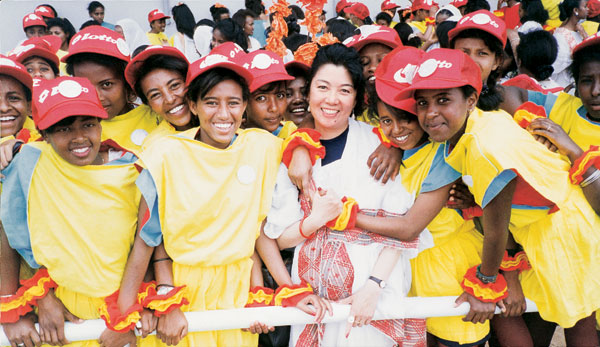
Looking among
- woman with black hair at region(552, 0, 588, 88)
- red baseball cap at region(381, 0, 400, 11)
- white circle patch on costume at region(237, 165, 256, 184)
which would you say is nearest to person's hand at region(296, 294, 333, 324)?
white circle patch on costume at region(237, 165, 256, 184)

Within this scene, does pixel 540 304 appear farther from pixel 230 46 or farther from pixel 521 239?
pixel 230 46

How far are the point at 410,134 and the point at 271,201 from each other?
802 mm

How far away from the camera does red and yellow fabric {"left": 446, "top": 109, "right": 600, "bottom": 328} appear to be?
6.13ft

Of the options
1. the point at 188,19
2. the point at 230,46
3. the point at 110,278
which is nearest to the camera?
the point at 110,278

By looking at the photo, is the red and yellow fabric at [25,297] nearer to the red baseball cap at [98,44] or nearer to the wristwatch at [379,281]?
the red baseball cap at [98,44]

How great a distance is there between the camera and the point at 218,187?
2.01m

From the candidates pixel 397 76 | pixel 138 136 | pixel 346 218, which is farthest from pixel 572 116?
pixel 138 136

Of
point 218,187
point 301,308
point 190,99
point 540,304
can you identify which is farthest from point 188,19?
point 540,304

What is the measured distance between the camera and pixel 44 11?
23.8ft

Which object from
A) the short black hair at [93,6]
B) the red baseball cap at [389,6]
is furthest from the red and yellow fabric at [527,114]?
the short black hair at [93,6]

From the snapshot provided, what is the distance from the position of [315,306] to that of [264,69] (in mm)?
1358

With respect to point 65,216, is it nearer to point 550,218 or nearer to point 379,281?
point 379,281

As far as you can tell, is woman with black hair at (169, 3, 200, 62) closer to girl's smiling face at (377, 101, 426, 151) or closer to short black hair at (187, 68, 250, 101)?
short black hair at (187, 68, 250, 101)

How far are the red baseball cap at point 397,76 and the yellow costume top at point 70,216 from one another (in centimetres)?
130
